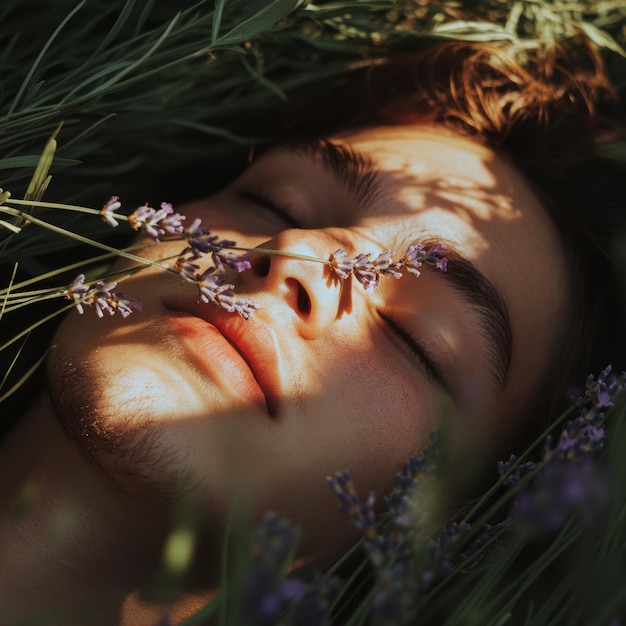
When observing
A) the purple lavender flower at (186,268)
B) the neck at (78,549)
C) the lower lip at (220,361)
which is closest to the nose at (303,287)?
the lower lip at (220,361)

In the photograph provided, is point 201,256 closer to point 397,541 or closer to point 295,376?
point 295,376

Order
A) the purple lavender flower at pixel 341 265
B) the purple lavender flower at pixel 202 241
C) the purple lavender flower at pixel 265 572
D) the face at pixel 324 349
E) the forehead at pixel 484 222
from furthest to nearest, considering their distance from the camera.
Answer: the forehead at pixel 484 222, the face at pixel 324 349, the purple lavender flower at pixel 341 265, the purple lavender flower at pixel 202 241, the purple lavender flower at pixel 265 572

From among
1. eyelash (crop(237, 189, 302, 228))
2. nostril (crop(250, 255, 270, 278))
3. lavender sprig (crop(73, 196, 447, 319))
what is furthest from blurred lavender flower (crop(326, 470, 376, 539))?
eyelash (crop(237, 189, 302, 228))

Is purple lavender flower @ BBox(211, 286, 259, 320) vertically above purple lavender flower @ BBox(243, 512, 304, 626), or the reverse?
purple lavender flower @ BBox(211, 286, 259, 320)

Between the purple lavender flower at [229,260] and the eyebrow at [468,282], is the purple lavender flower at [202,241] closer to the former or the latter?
the purple lavender flower at [229,260]

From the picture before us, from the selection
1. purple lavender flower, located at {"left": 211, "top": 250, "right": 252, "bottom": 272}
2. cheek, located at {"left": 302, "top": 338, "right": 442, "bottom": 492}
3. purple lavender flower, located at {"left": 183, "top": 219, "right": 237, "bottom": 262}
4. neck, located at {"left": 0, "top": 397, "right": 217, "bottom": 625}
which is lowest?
neck, located at {"left": 0, "top": 397, "right": 217, "bottom": 625}

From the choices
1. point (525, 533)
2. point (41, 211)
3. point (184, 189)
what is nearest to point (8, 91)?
point (41, 211)

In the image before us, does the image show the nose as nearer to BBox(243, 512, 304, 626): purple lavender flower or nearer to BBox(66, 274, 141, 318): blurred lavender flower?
BBox(66, 274, 141, 318): blurred lavender flower
